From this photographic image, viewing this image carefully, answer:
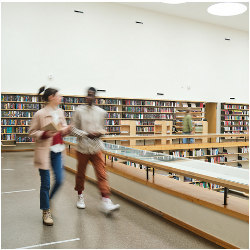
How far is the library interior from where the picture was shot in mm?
2533

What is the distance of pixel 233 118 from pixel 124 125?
6.93 m

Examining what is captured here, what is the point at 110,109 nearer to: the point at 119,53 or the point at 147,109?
the point at 147,109

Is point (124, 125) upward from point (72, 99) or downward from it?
downward

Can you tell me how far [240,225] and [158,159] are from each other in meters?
1.57

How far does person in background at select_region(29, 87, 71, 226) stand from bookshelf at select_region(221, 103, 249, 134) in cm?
1212

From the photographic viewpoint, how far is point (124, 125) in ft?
32.3

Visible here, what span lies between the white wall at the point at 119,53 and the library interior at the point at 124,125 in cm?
5

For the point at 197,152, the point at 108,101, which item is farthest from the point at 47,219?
the point at 108,101

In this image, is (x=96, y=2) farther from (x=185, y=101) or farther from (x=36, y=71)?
(x=185, y=101)

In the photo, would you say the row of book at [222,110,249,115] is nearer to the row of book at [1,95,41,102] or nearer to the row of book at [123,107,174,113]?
the row of book at [123,107,174,113]

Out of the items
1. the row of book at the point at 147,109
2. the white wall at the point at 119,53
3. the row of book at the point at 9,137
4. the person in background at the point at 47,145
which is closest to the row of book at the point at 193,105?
the white wall at the point at 119,53

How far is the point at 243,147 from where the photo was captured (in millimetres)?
9203

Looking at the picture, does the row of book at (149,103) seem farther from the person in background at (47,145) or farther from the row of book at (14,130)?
the person in background at (47,145)

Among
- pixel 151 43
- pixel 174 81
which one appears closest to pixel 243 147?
pixel 174 81
